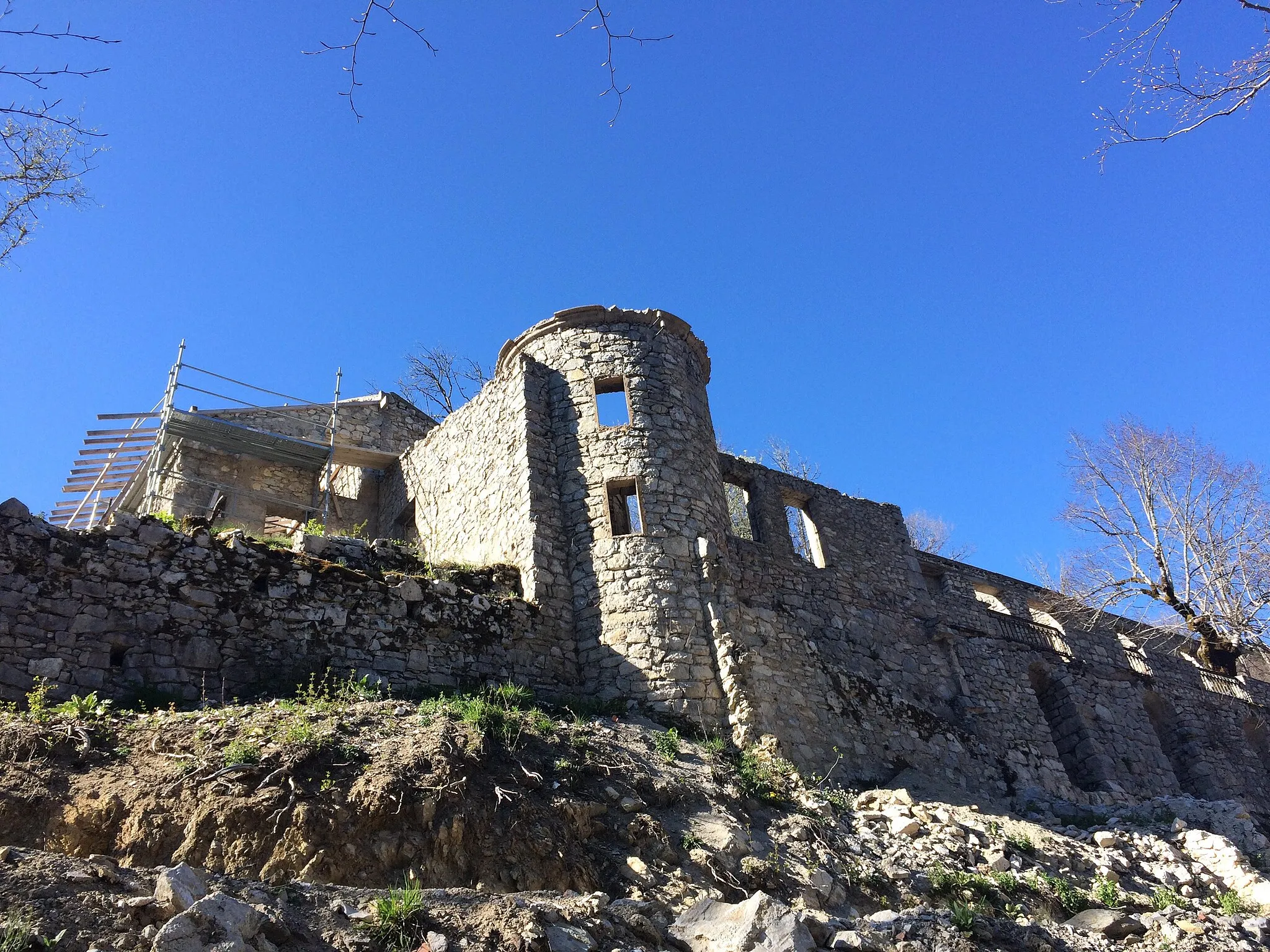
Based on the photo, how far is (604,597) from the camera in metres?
12.1

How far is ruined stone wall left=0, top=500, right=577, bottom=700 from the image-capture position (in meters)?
8.95

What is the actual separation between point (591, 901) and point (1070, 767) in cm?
1447

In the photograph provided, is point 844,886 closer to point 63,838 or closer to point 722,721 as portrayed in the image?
point 722,721

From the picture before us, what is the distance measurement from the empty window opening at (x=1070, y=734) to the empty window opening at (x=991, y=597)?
1524mm

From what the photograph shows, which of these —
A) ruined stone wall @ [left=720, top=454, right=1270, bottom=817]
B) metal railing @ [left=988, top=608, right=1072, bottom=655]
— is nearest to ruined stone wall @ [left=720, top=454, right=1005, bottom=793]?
ruined stone wall @ [left=720, top=454, right=1270, bottom=817]

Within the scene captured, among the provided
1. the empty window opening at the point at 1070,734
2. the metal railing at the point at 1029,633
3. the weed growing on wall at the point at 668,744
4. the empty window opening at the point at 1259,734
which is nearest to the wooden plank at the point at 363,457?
the weed growing on wall at the point at 668,744

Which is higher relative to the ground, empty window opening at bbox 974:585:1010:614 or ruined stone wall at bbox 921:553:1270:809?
empty window opening at bbox 974:585:1010:614

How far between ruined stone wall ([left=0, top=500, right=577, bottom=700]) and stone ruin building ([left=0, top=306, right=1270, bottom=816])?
26 mm

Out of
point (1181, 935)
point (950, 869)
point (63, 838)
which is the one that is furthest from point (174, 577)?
point (1181, 935)

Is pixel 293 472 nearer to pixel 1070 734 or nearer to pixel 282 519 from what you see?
pixel 282 519

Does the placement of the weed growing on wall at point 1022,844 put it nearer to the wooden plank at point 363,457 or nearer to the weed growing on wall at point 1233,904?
the weed growing on wall at point 1233,904

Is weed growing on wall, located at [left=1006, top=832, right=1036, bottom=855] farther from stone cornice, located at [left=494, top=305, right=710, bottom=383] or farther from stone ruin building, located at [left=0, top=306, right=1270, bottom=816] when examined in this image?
stone cornice, located at [left=494, top=305, right=710, bottom=383]

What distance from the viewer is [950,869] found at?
9312 mm

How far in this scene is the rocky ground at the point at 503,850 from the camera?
5.40 meters
